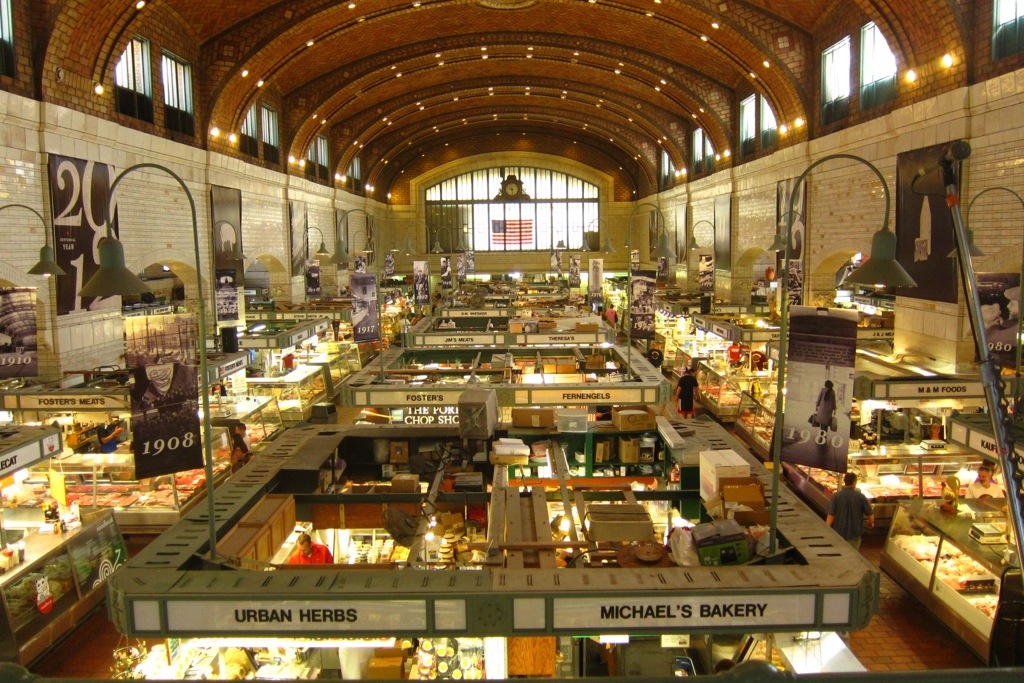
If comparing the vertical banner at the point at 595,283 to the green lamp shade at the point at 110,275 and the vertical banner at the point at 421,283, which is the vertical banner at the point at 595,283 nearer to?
the vertical banner at the point at 421,283

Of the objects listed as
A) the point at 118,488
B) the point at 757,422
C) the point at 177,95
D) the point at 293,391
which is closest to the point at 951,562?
the point at 757,422

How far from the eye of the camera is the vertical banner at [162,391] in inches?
317

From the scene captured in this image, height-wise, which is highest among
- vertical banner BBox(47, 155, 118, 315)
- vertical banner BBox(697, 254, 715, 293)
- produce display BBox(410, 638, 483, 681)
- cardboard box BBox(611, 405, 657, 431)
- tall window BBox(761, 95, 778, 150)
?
tall window BBox(761, 95, 778, 150)

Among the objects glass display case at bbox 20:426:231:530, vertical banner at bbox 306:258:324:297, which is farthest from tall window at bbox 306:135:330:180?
glass display case at bbox 20:426:231:530

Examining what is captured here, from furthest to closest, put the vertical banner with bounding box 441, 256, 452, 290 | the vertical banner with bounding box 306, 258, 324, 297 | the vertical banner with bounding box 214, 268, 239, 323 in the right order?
the vertical banner with bounding box 441, 256, 452, 290 < the vertical banner with bounding box 306, 258, 324, 297 < the vertical banner with bounding box 214, 268, 239, 323

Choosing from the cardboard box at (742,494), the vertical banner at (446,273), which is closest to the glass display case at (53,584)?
the cardboard box at (742,494)

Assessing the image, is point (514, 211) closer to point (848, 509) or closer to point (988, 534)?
point (848, 509)

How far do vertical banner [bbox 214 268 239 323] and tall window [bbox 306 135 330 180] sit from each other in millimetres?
10795

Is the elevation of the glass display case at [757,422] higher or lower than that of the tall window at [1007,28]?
lower

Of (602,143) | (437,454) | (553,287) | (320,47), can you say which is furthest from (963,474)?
(602,143)

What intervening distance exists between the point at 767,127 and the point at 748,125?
2000mm

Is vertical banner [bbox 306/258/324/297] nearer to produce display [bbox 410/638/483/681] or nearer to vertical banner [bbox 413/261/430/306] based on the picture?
vertical banner [bbox 413/261/430/306]

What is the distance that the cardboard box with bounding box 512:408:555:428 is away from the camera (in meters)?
8.88

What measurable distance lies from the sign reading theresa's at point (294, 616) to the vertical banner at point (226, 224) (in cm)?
1757
